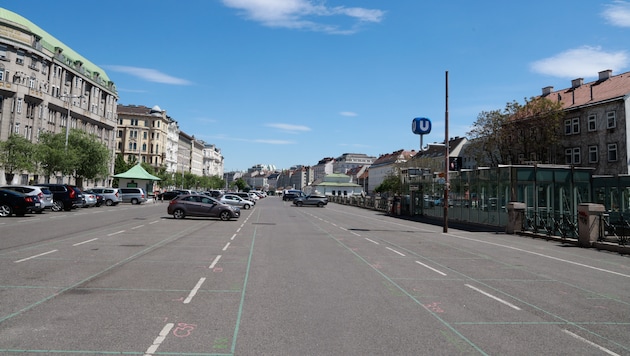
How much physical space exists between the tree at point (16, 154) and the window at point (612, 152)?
59735 mm

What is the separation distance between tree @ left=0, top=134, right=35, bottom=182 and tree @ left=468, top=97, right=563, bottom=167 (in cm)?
4742

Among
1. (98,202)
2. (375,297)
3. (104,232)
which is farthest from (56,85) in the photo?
(375,297)

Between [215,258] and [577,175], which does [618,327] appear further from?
[577,175]

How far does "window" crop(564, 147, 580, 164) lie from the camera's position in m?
53.7

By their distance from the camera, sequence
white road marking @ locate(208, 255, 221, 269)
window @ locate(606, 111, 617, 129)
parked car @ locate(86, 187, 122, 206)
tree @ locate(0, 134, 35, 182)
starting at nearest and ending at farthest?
white road marking @ locate(208, 255, 221, 269)
tree @ locate(0, 134, 35, 182)
parked car @ locate(86, 187, 122, 206)
window @ locate(606, 111, 617, 129)

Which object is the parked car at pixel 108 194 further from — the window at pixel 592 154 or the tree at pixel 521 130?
the window at pixel 592 154

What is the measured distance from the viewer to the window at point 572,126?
5372 cm

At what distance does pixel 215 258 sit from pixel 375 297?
228 inches

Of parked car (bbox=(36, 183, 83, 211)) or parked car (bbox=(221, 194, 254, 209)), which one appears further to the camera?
parked car (bbox=(221, 194, 254, 209))

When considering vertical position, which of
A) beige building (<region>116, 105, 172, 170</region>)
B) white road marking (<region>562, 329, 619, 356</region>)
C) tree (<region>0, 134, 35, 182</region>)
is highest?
beige building (<region>116, 105, 172, 170</region>)

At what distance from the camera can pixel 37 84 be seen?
Answer: 63531mm

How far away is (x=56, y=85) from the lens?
68.4 metres

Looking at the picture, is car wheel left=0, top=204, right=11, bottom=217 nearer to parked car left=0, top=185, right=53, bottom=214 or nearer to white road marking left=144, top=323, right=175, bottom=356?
parked car left=0, top=185, right=53, bottom=214

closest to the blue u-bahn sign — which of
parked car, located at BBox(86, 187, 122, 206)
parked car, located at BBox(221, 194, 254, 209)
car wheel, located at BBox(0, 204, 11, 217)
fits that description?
car wheel, located at BBox(0, 204, 11, 217)
